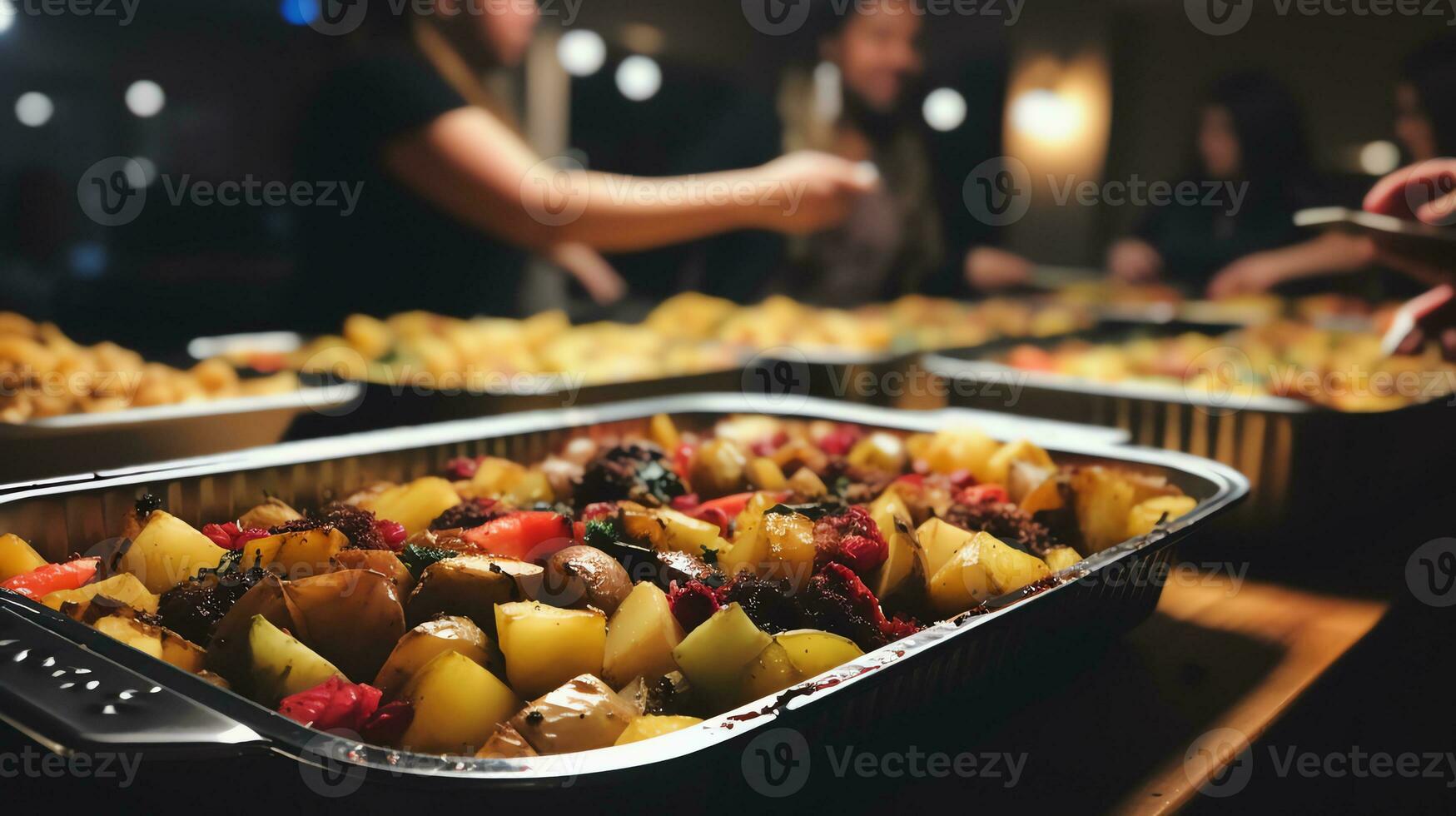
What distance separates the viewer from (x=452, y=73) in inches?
118

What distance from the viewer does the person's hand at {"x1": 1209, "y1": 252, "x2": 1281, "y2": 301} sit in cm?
527

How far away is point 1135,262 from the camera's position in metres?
6.14

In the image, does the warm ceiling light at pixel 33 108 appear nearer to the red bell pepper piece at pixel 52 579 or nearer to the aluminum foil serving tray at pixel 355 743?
the aluminum foil serving tray at pixel 355 743

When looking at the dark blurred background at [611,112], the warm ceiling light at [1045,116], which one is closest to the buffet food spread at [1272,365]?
the dark blurred background at [611,112]

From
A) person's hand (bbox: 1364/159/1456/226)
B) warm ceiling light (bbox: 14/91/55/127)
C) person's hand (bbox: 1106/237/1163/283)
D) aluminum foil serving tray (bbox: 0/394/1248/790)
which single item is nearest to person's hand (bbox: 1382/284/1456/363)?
person's hand (bbox: 1364/159/1456/226)

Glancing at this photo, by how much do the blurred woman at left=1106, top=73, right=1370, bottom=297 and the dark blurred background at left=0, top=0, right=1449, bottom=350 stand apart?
23cm

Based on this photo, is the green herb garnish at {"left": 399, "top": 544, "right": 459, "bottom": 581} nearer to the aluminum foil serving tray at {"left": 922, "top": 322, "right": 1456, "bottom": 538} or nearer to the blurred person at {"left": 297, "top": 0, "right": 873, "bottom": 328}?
the aluminum foil serving tray at {"left": 922, "top": 322, "right": 1456, "bottom": 538}

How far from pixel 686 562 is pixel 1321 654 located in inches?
38.2

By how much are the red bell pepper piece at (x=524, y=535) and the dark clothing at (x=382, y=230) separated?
174cm

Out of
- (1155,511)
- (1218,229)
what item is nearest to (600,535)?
Answer: (1155,511)

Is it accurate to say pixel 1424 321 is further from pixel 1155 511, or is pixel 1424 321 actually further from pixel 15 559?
pixel 15 559

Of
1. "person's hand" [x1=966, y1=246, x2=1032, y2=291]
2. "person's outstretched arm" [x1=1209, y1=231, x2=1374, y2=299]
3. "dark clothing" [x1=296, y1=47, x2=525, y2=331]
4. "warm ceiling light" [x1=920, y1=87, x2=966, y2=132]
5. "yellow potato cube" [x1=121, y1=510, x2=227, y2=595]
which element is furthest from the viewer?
"warm ceiling light" [x1=920, y1=87, x2=966, y2=132]

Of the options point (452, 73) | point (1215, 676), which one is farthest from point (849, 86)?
point (1215, 676)

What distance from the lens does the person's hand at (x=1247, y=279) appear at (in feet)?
17.3
